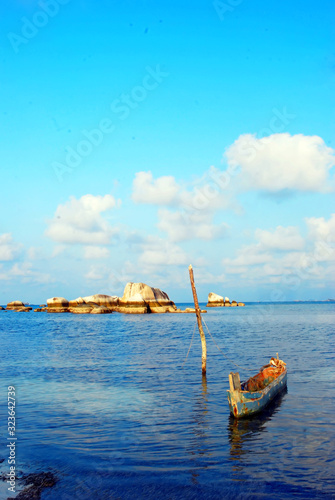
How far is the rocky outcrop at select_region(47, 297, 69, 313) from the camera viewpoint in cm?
11281

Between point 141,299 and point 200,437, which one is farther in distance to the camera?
point 141,299

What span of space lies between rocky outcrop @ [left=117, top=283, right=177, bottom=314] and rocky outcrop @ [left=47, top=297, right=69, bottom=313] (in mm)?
19018

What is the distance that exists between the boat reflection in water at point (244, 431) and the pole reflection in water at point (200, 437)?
0.79 meters

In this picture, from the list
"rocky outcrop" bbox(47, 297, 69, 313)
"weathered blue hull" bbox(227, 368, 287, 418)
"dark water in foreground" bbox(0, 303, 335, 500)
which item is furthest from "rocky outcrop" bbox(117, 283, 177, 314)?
"weathered blue hull" bbox(227, 368, 287, 418)

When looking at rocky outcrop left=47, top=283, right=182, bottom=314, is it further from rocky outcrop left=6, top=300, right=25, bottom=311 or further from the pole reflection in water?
the pole reflection in water

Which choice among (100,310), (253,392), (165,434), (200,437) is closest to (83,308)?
(100,310)

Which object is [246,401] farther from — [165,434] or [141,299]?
[141,299]

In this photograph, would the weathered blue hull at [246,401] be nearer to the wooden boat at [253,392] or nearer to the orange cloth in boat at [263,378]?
the wooden boat at [253,392]

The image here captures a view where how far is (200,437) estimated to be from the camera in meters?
12.9

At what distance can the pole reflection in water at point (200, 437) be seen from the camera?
424 inches

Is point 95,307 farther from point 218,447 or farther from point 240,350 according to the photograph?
point 218,447

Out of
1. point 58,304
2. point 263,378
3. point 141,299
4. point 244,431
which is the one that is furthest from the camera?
point 58,304

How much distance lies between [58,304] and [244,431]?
105075 mm

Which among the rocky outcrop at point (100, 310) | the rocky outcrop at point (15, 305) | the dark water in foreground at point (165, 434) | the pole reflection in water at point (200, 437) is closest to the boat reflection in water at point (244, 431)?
the dark water in foreground at point (165, 434)
